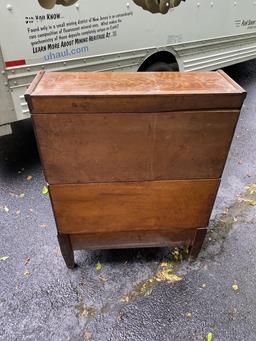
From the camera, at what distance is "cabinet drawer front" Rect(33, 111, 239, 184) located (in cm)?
161

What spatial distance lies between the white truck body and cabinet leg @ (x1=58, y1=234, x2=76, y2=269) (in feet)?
4.23

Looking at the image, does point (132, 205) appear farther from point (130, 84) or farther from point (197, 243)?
point (130, 84)

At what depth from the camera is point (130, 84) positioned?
1.71 meters

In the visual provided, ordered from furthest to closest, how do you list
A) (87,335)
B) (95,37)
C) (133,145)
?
(95,37), (87,335), (133,145)

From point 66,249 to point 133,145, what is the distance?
2.95 feet

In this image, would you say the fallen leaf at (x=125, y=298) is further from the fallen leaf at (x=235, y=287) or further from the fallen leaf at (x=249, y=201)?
the fallen leaf at (x=249, y=201)

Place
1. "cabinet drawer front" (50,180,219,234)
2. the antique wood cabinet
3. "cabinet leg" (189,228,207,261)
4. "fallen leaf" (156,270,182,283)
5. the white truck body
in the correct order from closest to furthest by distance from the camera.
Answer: the antique wood cabinet → "cabinet drawer front" (50,180,219,234) → "cabinet leg" (189,228,207,261) → "fallen leaf" (156,270,182,283) → the white truck body

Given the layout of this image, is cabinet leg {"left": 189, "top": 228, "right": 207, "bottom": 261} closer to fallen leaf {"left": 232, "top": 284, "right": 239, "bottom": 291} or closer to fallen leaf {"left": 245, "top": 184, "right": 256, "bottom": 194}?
fallen leaf {"left": 232, "top": 284, "right": 239, "bottom": 291}

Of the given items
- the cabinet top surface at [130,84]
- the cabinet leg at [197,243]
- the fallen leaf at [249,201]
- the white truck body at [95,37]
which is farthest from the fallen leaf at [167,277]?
the white truck body at [95,37]

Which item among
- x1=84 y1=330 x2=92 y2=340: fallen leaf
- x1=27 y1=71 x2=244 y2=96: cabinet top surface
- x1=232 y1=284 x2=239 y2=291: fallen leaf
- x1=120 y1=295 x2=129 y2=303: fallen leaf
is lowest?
x1=232 y1=284 x2=239 y2=291: fallen leaf

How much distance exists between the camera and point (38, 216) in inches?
111

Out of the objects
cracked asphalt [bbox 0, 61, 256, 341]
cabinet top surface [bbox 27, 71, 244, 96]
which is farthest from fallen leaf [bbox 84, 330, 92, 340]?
cabinet top surface [bbox 27, 71, 244, 96]

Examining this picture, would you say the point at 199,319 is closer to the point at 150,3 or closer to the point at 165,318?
the point at 165,318

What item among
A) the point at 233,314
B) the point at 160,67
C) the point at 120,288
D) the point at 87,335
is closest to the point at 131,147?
the point at 120,288
